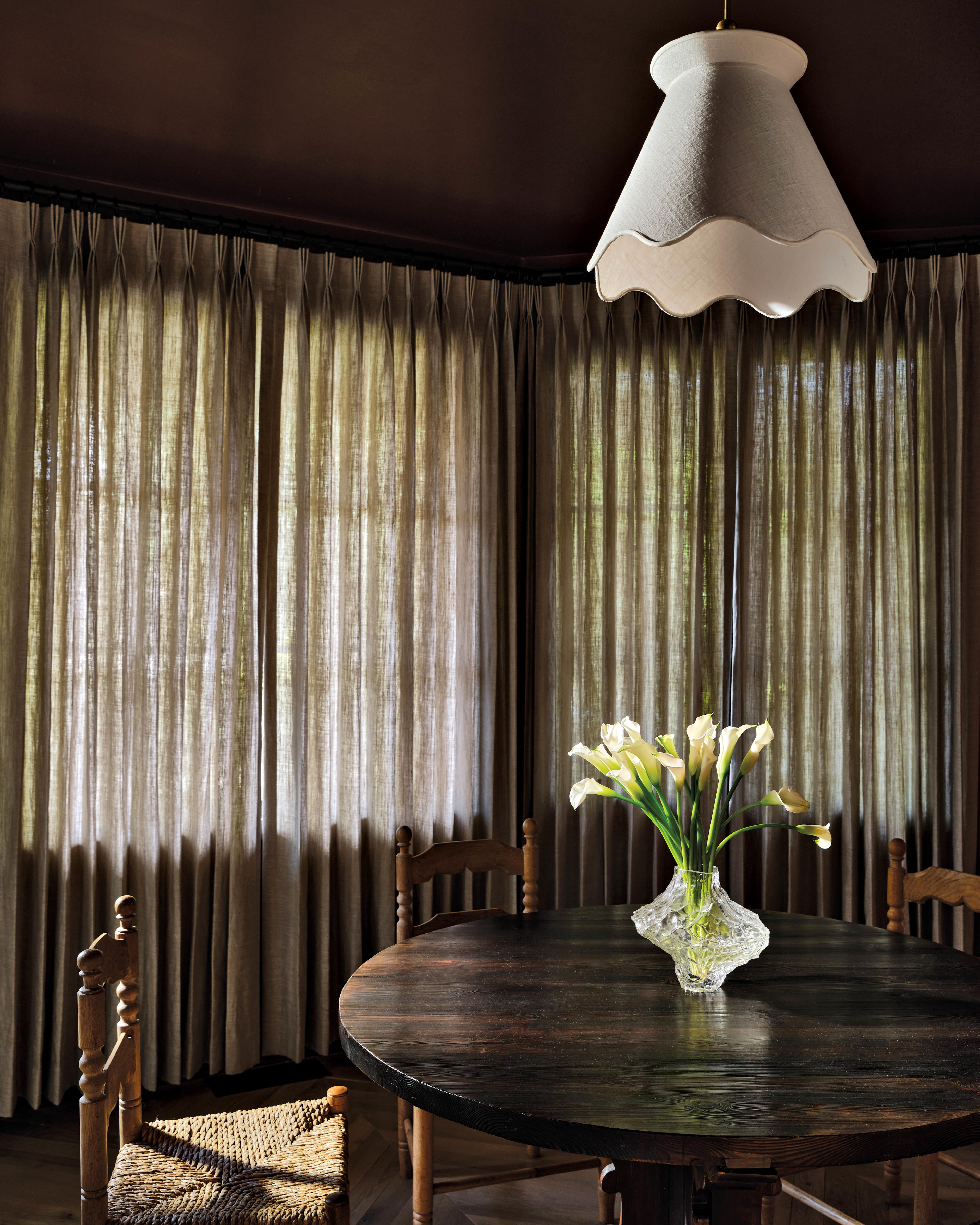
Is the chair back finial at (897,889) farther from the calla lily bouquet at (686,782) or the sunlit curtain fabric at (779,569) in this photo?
the sunlit curtain fabric at (779,569)

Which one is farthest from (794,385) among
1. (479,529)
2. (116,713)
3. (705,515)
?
(116,713)

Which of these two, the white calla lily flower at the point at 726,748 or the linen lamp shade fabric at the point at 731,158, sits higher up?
the linen lamp shade fabric at the point at 731,158

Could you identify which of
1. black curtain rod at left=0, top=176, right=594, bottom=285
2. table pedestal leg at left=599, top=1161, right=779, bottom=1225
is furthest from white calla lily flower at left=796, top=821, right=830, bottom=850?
black curtain rod at left=0, top=176, right=594, bottom=285

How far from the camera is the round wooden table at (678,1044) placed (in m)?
1.25

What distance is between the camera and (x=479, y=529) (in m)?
3.44

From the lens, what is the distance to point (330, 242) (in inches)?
126

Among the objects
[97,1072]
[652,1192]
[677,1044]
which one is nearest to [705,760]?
[677,1044]

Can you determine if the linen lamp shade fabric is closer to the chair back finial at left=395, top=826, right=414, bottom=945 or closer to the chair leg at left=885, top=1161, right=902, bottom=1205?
the chair back finial at left=395, top=826, right=414, bottom=945

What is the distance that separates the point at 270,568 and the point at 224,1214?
6.31ft

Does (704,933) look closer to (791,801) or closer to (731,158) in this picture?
(791,801)

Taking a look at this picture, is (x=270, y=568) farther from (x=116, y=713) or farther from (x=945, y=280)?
(x=945, y=280)

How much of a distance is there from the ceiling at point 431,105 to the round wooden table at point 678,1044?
7.23 ft

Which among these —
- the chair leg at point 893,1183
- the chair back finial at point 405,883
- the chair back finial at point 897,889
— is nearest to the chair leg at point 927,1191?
the chair leg at point 893,1183

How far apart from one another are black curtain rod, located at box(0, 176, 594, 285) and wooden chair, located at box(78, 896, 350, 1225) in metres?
2.11
